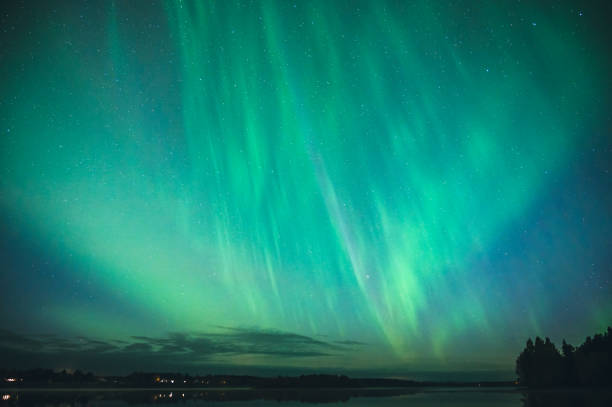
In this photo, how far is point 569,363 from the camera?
107062 millimetres

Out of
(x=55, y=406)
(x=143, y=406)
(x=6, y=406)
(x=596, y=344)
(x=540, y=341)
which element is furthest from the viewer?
(x=540, y=341)

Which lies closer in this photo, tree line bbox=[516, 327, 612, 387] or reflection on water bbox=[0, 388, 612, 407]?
reflection on water bbox=[0, 388, 612, 407]

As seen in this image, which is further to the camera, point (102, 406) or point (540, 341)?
point (540, 341)

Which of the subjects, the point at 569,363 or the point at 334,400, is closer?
the point at 334,400

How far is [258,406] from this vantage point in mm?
62281

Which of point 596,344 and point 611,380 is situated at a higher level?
point 596,344

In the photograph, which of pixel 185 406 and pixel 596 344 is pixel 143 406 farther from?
pixel 596 344

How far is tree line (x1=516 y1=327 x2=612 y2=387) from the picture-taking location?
9336cm

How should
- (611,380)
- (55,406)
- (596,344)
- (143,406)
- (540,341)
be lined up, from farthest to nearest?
1. (540,341)
2. (596,344)
3. (611,380)
4. (143,406)
5. (55,406)

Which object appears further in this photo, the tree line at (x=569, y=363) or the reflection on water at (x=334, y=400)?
the tree line at (x=569, y=363)

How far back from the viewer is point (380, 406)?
208 feet

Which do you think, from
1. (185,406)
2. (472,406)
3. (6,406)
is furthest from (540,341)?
(6,406)

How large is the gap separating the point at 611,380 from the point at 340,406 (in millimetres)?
62517

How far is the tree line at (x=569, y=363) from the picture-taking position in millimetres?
93363
